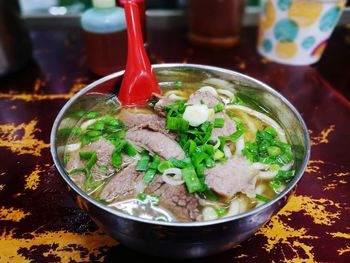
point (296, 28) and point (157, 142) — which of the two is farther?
point (296, 28)

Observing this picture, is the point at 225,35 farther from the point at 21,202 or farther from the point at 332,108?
the point at 21,202

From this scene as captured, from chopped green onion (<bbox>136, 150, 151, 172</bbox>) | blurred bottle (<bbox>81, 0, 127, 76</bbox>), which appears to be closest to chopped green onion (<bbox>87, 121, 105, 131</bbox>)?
chopped green onion (<bbox>136, 150, 151, 172</bbox>)

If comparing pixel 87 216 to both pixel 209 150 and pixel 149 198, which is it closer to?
pixel 149 198

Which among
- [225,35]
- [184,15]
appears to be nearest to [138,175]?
[225,35]

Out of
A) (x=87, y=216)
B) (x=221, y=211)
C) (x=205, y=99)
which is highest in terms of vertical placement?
(x=205, y=99)

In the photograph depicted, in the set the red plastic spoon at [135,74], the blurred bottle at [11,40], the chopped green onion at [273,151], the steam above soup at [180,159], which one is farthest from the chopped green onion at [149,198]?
the blurred bottle at [11,40]

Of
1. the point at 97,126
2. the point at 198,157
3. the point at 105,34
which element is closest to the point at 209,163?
the point at 198,157

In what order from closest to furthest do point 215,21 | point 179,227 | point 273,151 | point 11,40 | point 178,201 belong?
point 179,227, point 178,201, point 273,151, point 11,40, point 215,21

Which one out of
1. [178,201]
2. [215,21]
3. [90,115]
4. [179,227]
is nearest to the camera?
[179,227]
